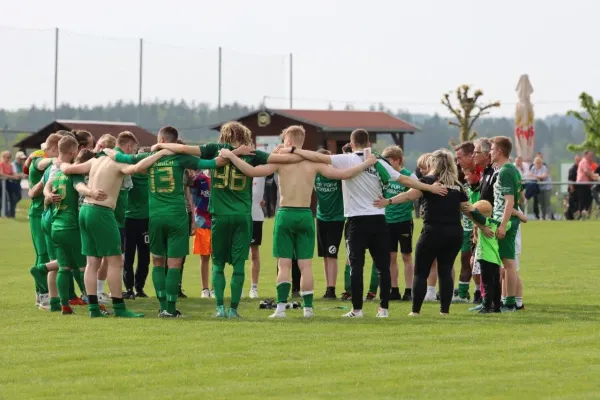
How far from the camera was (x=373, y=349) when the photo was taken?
10.3 m

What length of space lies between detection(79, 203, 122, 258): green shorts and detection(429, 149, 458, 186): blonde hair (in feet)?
11.0

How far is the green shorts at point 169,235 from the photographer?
41.2ft

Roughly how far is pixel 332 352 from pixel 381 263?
9.15 ft

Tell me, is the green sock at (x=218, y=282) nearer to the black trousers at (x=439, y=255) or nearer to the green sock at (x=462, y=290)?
the black trousers at (x=439, y=255)

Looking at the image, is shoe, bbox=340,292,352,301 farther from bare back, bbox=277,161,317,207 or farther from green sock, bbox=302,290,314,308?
bare back, bbox=277,161,317,207

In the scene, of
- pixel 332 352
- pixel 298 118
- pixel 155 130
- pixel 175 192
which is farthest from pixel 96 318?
pixel 155 130

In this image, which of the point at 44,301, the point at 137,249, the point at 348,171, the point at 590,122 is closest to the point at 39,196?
the point at 44,301

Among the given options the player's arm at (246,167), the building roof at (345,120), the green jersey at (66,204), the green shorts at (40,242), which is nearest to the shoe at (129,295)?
the green shorts at (40,242)

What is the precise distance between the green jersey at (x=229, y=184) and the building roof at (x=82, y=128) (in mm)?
27283

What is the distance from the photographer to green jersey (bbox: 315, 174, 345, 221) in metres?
14.7

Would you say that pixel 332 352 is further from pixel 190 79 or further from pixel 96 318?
pixel 190 79

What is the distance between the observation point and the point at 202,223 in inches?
621

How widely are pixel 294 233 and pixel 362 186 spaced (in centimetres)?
85

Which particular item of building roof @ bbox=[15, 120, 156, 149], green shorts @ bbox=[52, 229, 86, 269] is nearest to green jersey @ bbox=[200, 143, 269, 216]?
green shorts @ bbox=[52, 229, 86, 269]
